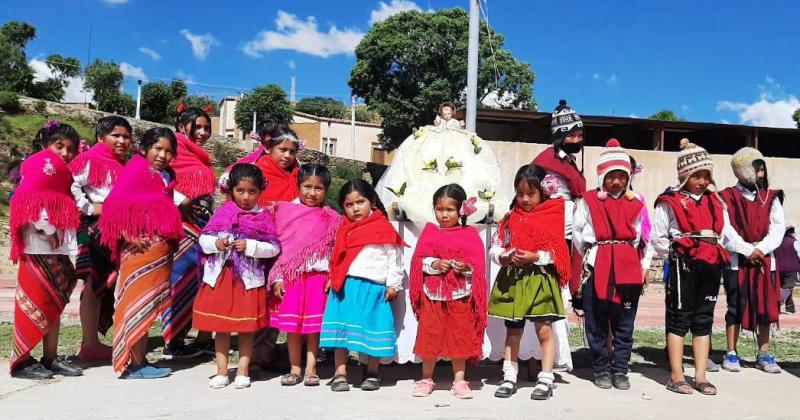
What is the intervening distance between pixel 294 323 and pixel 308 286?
26 cm

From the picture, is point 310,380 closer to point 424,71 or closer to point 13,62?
point 424,71

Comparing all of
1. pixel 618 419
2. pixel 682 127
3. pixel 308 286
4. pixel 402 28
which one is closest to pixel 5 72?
pixel 402 28

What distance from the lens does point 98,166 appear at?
471 cm

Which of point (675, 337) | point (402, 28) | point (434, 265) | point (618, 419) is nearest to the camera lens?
point (618, 419)

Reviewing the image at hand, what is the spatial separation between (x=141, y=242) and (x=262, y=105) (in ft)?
122

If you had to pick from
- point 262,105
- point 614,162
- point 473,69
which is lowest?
point 614,162

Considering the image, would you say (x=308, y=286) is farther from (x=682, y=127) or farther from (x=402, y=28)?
(x=402, y=28)

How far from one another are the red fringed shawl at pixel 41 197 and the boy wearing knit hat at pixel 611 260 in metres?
3.57

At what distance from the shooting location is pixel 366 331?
429cm

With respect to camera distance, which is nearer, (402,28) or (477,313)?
(477,313)

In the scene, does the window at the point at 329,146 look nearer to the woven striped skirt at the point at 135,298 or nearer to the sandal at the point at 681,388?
the woven striped skirt at the point at 135,298

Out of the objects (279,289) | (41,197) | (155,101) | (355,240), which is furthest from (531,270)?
(155,101)

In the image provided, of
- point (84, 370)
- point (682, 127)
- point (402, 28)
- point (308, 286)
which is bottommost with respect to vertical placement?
point (84, 370)

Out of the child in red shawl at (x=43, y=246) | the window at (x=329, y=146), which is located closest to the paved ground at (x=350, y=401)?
the child in red shawl at (x=43, y=246)
